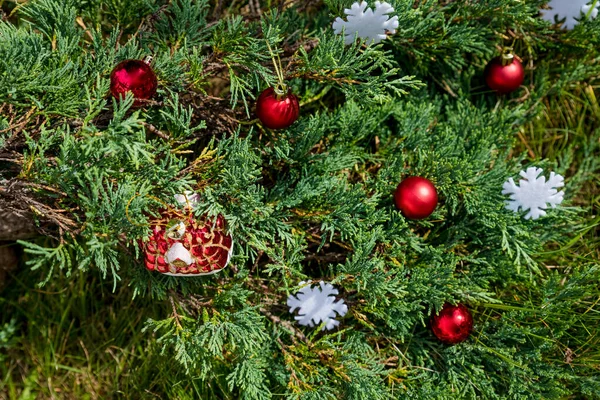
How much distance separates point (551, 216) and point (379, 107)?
614 millimetres

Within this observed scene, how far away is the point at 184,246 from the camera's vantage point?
135 centimetres

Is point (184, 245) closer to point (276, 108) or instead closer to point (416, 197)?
point (276, 108)

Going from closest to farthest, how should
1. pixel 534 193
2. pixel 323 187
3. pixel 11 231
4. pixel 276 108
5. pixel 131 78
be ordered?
1. pixel 131 78
2. pixel 276 108
3. pixel 323 187
4. pixel 534 193
5. pixel 11 231

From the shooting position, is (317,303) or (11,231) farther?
(11,231)

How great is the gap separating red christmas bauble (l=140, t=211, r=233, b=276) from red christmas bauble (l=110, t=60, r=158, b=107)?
0.31 metres

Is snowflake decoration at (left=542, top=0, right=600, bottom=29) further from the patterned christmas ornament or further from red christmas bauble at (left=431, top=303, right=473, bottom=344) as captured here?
the patterned christmas ornament

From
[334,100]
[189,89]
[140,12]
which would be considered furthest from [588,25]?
[140,12]

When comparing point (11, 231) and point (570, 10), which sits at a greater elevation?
point (570, 10)

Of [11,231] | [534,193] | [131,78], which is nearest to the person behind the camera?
[131,78]

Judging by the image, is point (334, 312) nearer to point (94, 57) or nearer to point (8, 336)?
point (94, 57)

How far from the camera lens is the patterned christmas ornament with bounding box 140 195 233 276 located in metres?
1.35

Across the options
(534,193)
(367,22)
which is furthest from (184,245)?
(534,193)

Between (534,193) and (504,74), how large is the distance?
412mm

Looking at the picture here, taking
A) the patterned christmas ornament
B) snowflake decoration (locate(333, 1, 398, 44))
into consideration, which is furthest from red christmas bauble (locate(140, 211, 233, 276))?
snowflake decoration (locate(333, 1, 398, 44))
